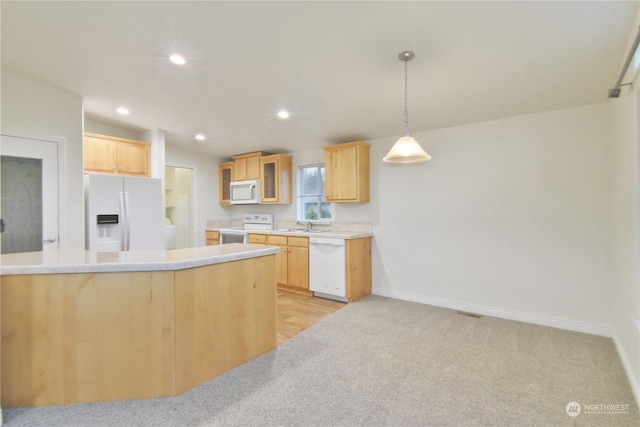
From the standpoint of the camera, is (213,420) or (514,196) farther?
(514,196)

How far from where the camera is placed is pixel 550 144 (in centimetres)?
300

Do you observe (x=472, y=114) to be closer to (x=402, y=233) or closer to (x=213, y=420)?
(x=402, y=233)

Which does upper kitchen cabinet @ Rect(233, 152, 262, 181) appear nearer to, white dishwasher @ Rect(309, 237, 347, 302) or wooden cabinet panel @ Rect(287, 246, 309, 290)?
wooden cabinet panel @ Rect(287, 246, 309, 290)

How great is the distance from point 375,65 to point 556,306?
3.06 metres

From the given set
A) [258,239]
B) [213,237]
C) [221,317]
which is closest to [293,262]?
[258,239]

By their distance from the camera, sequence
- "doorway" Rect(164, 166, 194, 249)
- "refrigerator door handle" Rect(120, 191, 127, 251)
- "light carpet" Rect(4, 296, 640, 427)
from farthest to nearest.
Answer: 1. "doorway" Rect(164, 166, 194, 249)
2. "refrigerator door handle" Rect(120, 191, 127, 251)
3. "light carpet" Rect(4, 296, 640, 427)

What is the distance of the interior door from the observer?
9.33 ft

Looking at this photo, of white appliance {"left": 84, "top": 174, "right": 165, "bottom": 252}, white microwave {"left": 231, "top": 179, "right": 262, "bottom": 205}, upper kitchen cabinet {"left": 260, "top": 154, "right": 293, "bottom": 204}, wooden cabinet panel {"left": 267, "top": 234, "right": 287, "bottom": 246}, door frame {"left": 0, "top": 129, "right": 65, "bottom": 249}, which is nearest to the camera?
door frame {"left": 0, "top": 129, "right": 65, "bottom": 249}

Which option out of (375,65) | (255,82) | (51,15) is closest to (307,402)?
(375,65)

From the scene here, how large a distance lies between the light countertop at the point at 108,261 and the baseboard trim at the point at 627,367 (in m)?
2.79

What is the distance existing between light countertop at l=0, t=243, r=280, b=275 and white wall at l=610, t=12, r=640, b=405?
9.24ft

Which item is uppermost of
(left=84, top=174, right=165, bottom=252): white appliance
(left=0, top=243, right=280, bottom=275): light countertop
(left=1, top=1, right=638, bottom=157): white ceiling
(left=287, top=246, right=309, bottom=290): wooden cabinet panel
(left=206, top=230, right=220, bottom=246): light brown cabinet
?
(left=1, top=1, right=638, bottom=157): white ceiling

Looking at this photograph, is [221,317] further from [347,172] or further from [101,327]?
[347,172]

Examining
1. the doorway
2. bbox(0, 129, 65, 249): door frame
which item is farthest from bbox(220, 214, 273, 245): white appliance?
bbox(0, 129, 65, 249): door frame
